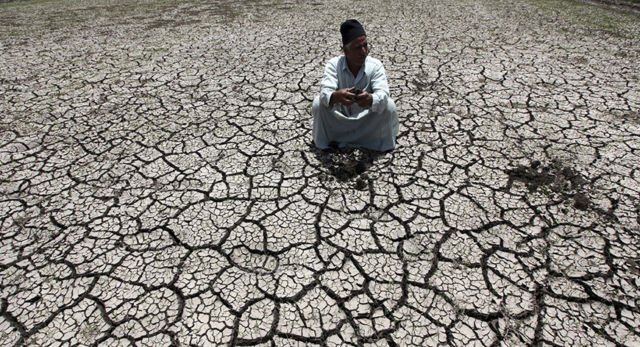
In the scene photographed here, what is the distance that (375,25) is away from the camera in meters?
7.56

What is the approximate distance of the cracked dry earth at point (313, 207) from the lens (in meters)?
1.99

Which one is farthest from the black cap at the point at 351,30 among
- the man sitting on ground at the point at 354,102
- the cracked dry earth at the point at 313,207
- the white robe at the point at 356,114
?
the cracked dry earth at the point at 313,207

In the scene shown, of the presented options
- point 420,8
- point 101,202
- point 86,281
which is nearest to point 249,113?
point 101,202

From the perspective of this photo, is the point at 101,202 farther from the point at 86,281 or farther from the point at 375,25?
the point at 375,25

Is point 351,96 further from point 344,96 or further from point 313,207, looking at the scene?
point 313,207

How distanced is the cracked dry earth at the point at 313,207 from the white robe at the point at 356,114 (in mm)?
154

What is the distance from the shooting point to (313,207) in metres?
2.77

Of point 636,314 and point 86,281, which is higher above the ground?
point 636,314

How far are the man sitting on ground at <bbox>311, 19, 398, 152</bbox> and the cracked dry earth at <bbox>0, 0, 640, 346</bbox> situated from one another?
16 centimetres

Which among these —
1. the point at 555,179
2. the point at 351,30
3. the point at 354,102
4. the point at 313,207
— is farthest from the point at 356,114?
the point at 555,179

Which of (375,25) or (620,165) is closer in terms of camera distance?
(620,165)

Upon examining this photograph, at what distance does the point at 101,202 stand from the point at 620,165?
4.23 meters

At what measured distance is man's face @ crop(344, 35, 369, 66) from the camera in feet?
9.39

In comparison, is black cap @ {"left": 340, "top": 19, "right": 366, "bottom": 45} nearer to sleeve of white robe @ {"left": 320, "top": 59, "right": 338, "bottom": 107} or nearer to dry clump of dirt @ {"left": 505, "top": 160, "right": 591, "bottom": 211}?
sleeve of white robe @ {"left": 320, "top": 59, "right": 338, "bottom": 107}
